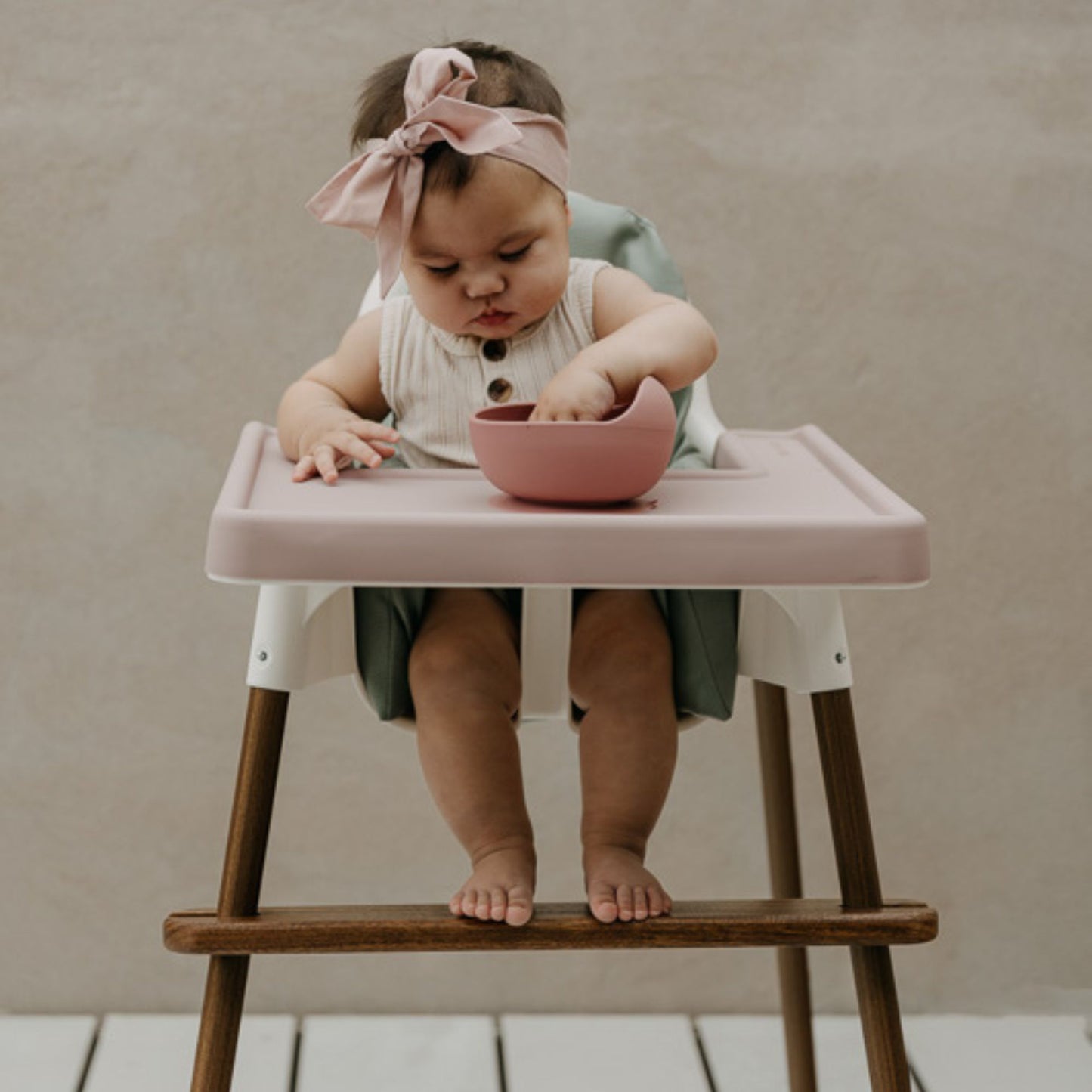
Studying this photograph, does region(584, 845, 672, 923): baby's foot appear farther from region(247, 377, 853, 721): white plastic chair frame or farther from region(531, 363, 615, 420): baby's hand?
region(531, 363, 615, 420): baby's hand

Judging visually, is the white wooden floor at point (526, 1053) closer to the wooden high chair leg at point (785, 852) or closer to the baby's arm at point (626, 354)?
the wooden high chair leg at point (785, 852)

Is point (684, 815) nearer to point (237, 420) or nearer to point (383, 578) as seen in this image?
point (237, 420)

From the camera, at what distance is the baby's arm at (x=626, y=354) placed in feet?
3.43

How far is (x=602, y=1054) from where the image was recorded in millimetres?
1876

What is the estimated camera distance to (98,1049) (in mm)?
1875

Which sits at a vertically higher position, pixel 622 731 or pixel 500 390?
pixel 500 390

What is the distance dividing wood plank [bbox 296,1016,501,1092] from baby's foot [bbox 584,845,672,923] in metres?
0.75

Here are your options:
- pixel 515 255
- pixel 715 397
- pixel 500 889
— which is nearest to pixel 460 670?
pixel 500 889

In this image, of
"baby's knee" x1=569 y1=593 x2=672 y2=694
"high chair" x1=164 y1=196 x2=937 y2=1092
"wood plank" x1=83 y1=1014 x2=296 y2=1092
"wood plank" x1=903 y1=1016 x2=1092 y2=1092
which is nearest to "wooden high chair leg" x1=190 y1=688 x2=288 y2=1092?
"high chair" x1=164 y1=196 x2=937 y2=1092

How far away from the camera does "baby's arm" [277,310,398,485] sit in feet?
3.66

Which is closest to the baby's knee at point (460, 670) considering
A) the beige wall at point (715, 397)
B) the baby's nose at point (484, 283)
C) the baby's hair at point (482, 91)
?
the baby's nose at point (484, 283)

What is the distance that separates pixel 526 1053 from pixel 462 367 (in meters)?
0.94

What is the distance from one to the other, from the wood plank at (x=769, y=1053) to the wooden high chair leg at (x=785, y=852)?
0.65 feet

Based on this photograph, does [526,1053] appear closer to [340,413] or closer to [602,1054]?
[602,1054]
